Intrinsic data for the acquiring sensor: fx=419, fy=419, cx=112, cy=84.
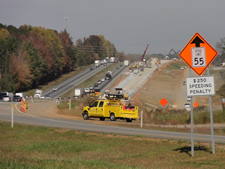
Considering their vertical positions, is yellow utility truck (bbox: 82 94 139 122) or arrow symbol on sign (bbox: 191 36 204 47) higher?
arrow symbol on sign (bbox: 191 36 204 47)

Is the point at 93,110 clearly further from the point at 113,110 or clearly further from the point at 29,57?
the point at 29,57

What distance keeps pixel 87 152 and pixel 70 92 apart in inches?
3920

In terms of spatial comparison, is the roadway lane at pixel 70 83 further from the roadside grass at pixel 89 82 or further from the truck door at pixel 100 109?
the truck door at pixel 100 109

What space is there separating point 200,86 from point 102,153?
16.3ft

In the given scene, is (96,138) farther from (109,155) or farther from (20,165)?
(20,165)

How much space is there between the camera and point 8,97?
85.4 m

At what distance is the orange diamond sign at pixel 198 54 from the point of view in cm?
1429

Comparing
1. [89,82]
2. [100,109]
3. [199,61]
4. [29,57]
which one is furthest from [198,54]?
[89,82]

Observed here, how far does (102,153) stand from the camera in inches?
658

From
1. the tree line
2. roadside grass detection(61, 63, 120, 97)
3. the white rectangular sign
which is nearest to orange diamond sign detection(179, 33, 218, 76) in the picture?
the white rectangular sign

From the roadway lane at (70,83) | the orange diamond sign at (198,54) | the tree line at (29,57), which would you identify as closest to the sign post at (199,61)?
the orange diamond sign at (198,54)

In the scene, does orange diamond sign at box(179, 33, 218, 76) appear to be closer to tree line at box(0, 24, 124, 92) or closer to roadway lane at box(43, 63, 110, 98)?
tree line at box(0, 24, 124, 92)

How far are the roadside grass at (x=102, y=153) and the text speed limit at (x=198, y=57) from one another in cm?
316

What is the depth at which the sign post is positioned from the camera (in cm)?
1423
